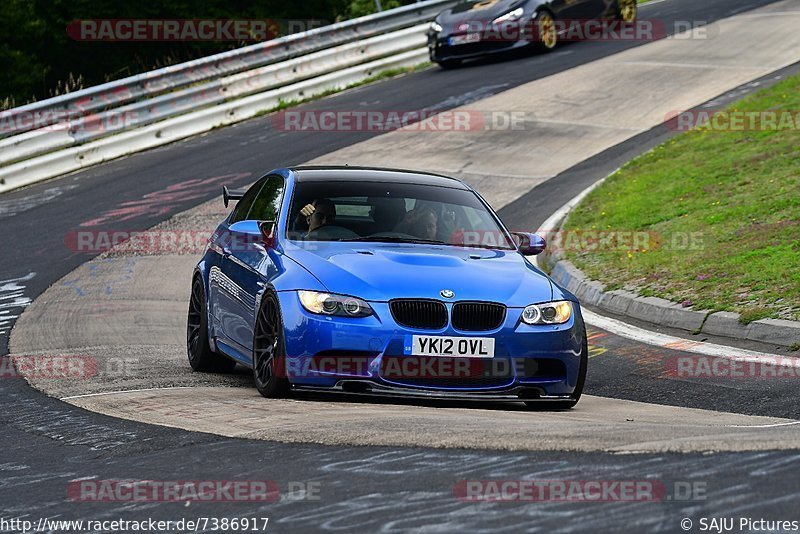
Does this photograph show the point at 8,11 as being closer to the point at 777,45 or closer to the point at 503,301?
the point at 777,45

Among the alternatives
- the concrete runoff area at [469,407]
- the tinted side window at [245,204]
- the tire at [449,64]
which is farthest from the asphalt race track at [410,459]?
the tire at [449,64]

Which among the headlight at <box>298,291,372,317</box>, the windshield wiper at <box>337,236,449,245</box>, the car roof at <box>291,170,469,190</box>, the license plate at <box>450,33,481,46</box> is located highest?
the license plate at <box>450,33,481,46</box>

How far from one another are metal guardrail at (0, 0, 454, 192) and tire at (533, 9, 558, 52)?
8.13ft

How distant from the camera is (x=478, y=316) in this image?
8109 mm

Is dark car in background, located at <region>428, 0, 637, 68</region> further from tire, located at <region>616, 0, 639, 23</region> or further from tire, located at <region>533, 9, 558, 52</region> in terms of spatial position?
tire, located at <region>616, 0, 639, 23</region>

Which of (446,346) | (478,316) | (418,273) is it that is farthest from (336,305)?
(478,316)

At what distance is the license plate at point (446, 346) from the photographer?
7.92 meters

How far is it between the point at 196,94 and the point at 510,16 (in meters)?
6.52

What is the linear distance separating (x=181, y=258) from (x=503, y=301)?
8117mm

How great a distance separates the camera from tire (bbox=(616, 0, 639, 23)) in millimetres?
28656

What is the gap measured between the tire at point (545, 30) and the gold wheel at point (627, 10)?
6.85 ft

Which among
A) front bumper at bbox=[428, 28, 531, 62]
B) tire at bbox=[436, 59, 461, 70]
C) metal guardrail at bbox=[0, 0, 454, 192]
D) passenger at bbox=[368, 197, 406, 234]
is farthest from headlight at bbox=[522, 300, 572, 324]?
tire at bbox=[436, 59, 461, 70]

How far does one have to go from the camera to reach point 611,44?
1088 inches

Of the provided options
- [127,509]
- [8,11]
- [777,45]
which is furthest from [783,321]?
[8,11]
